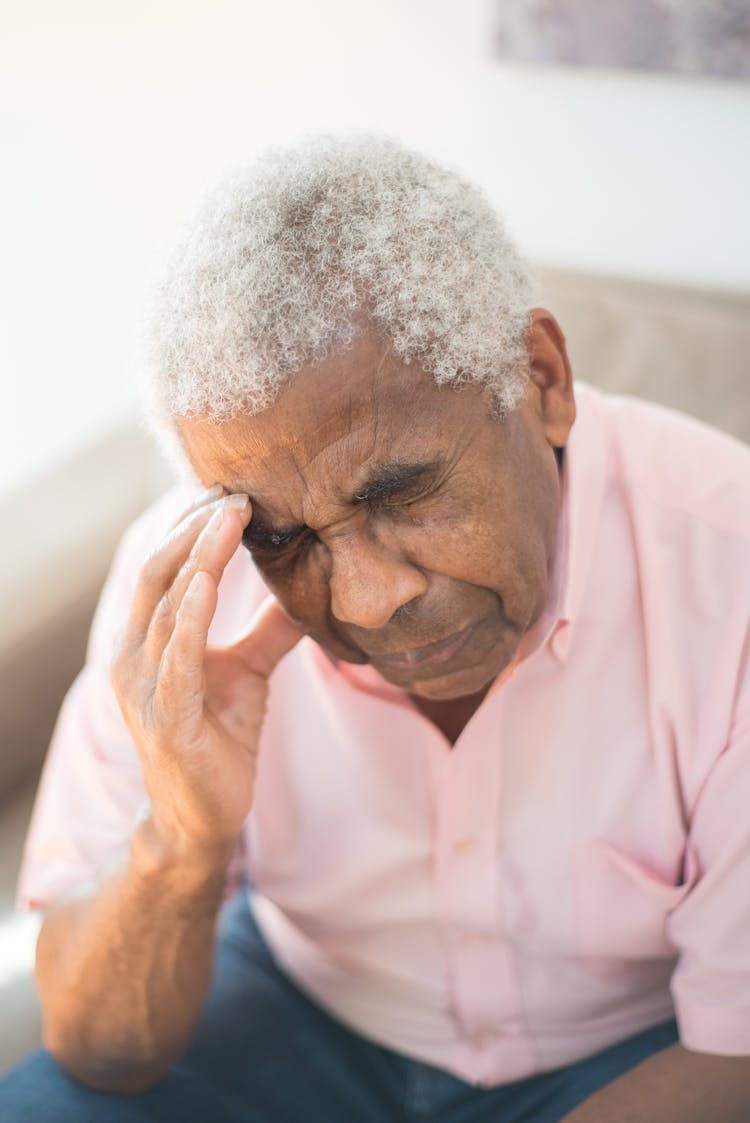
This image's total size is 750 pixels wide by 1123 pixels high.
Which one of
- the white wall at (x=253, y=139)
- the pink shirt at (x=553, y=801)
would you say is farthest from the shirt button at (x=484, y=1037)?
the white wall at (x=253, y=139)

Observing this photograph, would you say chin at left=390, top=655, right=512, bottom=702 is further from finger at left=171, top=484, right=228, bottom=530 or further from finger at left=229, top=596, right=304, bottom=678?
finger at left=171, top=484, right=228, bottom=530

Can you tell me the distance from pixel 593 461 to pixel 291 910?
2.33 ft

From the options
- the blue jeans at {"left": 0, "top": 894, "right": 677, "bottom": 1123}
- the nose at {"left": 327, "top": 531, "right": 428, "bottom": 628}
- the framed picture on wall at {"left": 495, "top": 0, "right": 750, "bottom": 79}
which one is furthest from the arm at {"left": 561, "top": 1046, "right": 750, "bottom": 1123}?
the framed picture on wall at {"left": 495, "top": 0, "right": 750, "bottom": 79}

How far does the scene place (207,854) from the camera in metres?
1.25

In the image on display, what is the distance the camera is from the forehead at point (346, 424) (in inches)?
37.4

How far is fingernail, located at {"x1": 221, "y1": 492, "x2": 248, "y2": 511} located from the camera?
1036 millimetres

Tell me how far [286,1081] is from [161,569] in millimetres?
Result: 750

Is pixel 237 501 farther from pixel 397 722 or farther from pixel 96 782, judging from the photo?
pixel 96 782

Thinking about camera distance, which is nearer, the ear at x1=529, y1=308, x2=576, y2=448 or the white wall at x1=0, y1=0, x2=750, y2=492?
the ear at x1=529, y1=308, x2=576, y2=448

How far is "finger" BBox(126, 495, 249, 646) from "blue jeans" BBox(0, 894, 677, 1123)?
608mm

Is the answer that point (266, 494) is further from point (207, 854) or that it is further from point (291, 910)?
point (291, 910)

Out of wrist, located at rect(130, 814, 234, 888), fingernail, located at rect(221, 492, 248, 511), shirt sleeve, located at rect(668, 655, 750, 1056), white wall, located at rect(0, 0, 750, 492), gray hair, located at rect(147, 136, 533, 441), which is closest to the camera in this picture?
gray hair, located at rect(147, 136, 533, 441)

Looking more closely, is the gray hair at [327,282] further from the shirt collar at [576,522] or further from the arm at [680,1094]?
the arm at [680,1094]

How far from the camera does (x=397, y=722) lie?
51.4 inches
